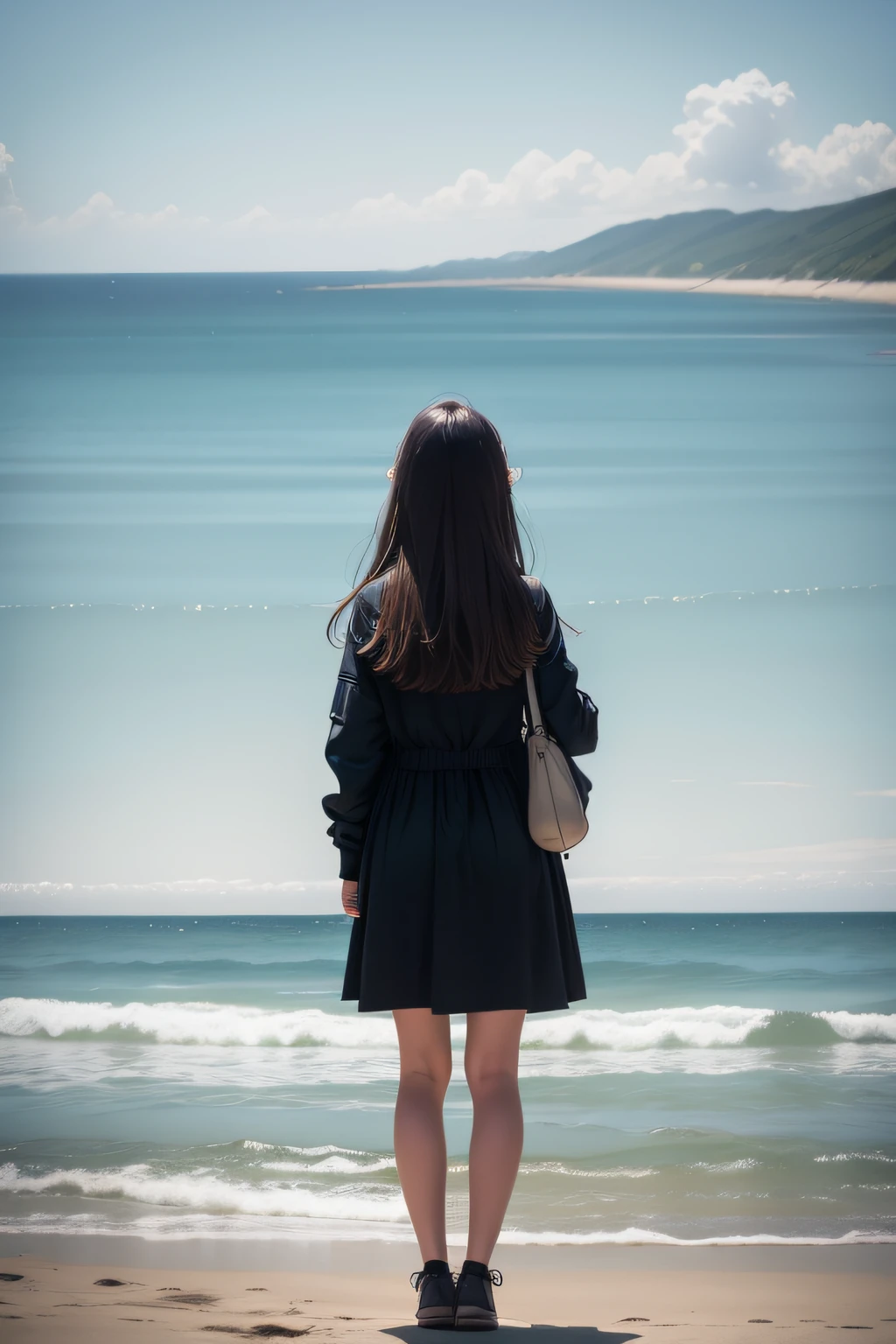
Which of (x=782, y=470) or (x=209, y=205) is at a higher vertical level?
(x=209, y=205)

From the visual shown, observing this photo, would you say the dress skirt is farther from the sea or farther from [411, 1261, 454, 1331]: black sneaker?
the sea

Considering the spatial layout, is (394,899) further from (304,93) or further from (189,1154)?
(304,93)

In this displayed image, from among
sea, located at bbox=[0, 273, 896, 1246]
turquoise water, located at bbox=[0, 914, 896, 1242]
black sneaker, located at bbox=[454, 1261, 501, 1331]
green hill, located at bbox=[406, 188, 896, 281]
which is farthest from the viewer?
green hill, located at bbox=[406, 188, 896, 281]

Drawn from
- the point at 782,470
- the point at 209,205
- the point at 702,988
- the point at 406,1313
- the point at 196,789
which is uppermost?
the point at 209,205

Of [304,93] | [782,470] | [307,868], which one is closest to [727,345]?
[782,470]

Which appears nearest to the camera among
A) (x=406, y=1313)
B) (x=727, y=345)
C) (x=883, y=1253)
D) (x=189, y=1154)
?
(x=406, y=1313)

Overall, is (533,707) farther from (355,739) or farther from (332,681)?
(332,681)

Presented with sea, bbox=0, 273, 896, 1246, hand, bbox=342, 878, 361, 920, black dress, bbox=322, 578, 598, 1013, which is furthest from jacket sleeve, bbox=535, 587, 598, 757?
sea, bbox=0, 273, 896, 1246

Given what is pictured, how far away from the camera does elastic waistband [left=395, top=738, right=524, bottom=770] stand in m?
1.78

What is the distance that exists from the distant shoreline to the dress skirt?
2289 millimetres

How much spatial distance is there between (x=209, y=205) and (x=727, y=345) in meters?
1.59

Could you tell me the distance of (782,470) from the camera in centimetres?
394

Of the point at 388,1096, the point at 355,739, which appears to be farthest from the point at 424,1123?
the point at 388,1096

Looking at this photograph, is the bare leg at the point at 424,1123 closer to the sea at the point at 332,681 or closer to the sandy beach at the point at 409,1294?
the sandy beach at the point at 409,1294
